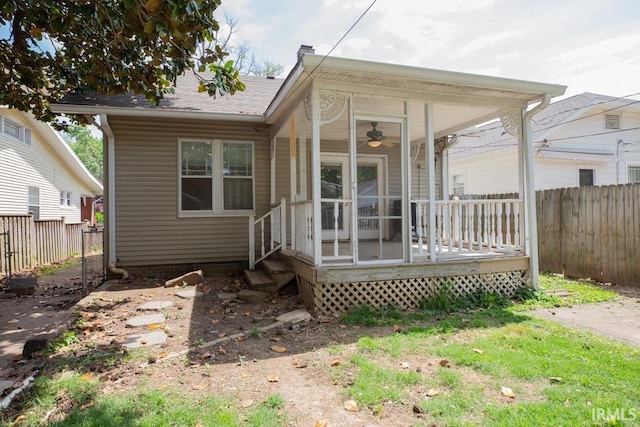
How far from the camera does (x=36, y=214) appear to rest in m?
14.0

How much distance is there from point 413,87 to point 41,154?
50.9 feet

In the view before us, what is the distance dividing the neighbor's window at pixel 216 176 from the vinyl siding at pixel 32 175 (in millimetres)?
7246

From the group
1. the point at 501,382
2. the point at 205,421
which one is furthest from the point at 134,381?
the point at 501,382

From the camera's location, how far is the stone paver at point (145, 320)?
4.45 m

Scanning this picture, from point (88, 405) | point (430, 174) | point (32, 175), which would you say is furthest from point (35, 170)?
point (430, 174)

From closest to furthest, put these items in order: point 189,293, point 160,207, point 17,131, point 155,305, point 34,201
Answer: point 155,305, point 189,293, point 160,207, point 17,131, point 34,201

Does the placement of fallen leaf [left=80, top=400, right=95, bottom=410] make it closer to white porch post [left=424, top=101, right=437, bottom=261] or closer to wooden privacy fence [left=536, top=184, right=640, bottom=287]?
white porch post [left=424, top=101, right=437, bottom=261]

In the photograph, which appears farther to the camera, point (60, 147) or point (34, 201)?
point (60, 147)

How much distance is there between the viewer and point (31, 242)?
10.0m

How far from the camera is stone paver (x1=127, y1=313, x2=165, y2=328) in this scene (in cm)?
445

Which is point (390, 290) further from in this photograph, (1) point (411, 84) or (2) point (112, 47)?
(2) point (112, 47)

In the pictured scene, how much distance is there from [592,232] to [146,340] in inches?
A: 297

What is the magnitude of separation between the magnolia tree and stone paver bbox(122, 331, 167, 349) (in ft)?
9.34

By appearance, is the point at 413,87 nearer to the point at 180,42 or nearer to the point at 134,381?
the point at 180,42
